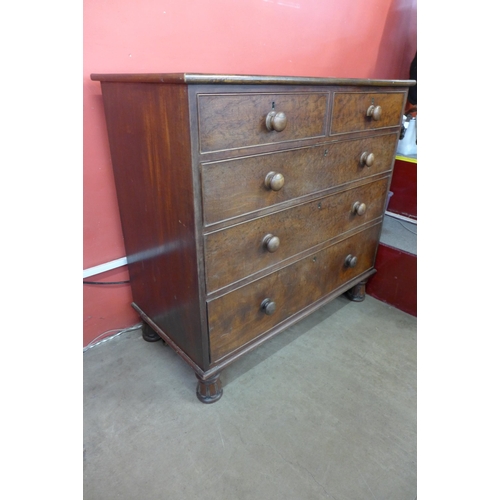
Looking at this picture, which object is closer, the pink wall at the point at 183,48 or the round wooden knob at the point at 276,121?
the round wooden knob at the point at 276,121

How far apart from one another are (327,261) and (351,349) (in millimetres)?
404

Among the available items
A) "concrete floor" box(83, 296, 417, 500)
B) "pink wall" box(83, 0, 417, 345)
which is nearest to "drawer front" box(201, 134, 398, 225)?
"pink wall" box(83, 0, 417, 345)

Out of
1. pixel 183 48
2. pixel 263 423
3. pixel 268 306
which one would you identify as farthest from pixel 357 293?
pixel 183 48

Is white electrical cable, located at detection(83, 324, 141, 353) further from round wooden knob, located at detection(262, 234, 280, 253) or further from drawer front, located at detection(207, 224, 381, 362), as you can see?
round wooden knob, located at detection(262, 234, 280, 253)

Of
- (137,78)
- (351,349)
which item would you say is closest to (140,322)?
(351,349)

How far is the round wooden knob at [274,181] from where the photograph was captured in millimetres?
1014

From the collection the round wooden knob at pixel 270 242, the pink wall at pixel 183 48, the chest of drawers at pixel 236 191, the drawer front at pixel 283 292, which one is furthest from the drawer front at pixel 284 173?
the pink wall at pixel 183 48

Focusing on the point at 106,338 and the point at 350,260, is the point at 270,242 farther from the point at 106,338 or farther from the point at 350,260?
the point at 106,338

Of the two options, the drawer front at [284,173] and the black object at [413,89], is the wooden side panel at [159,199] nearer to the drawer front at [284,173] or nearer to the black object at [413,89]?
the drawer front at [284,173]

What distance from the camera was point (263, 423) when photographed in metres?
1.20

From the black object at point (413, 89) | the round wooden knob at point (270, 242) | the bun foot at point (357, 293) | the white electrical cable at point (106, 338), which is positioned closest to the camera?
the round wooden knob at point (270, 242)
